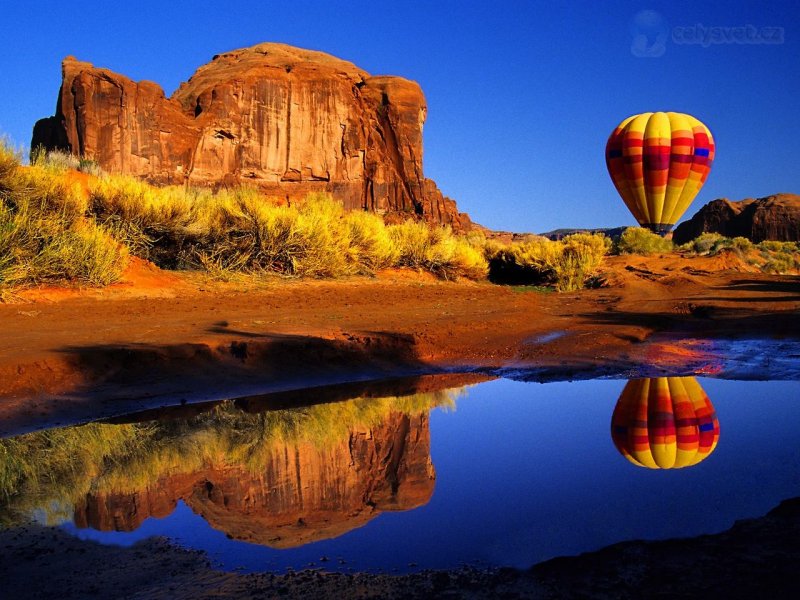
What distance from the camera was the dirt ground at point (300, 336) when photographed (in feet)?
23.1

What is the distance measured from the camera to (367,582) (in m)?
2.99

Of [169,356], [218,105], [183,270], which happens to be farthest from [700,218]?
[169,356]

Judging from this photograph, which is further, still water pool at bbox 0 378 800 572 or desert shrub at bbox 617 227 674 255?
desert shrub at bbox 617 227 674 255

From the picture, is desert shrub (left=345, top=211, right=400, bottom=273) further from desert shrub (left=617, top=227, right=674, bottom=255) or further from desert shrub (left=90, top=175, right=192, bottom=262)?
desert shrub (left=617, top=227, right=674, bottom=255)

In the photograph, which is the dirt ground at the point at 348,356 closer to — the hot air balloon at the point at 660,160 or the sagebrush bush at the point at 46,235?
the sagebrush bush at the point at 46,235

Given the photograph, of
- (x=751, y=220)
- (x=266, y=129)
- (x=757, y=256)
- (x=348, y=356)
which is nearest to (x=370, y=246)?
(x=348, y=356)

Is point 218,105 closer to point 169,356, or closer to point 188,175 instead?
point 188,175

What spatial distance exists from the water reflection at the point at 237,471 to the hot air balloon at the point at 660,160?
27449mm

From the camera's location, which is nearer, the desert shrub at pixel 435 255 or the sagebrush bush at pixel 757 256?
the desert shrub at pixel 435 255

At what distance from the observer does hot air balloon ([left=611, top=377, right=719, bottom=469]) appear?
488 cm

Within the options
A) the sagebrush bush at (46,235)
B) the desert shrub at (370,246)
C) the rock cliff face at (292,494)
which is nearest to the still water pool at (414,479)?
the rock cliff face at (292,494)

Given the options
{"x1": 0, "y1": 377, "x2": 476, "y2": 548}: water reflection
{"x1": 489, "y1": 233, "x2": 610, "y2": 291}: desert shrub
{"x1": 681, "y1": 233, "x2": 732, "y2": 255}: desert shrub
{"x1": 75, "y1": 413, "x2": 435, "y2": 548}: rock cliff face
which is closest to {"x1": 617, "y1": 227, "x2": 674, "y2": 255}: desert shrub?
{"x1": 681, "y1": 233, "x2": 732, "y2": 255}: desert shrub

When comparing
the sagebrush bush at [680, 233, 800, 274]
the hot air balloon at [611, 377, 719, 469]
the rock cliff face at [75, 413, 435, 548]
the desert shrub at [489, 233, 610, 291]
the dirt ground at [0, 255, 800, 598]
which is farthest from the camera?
the sagebrush bush at [680, 233, 800, 274]

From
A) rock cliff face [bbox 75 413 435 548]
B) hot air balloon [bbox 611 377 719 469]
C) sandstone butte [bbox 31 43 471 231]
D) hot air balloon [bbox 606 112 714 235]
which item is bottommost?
rock cliff face [bbox 75 413 435 548]
